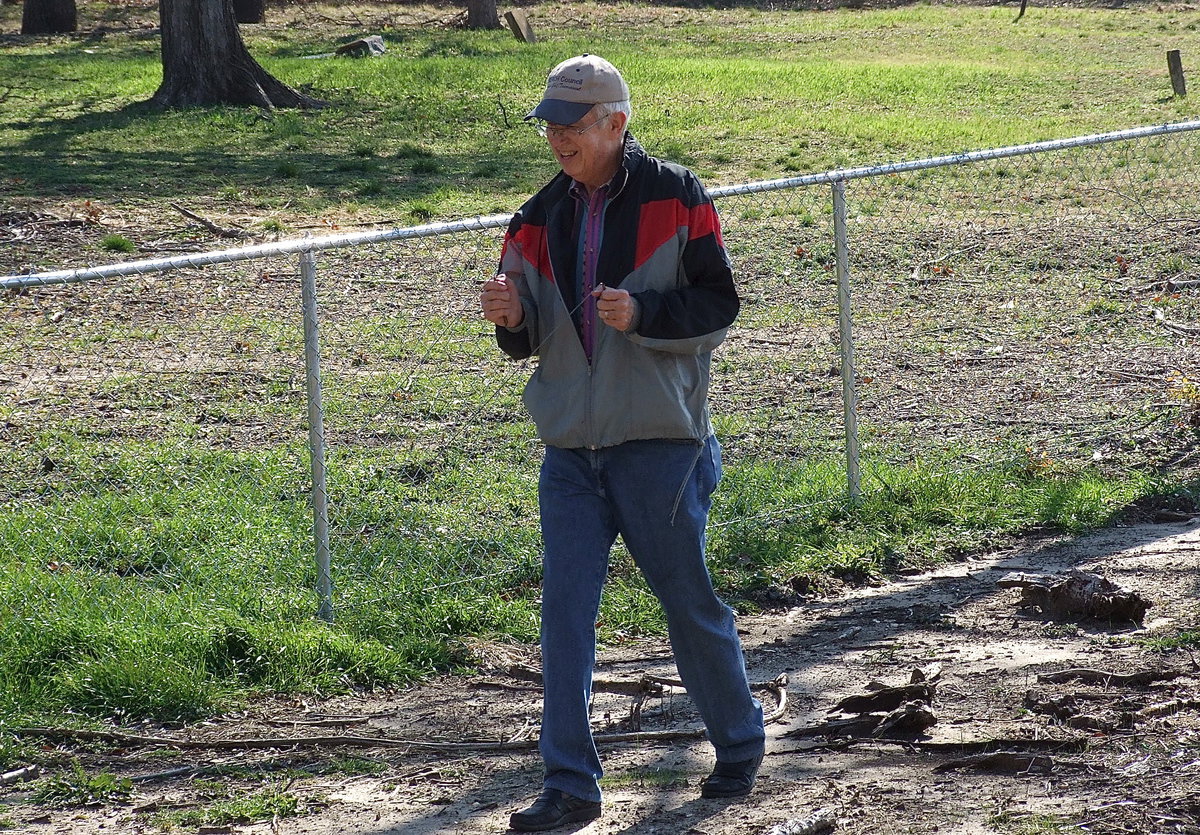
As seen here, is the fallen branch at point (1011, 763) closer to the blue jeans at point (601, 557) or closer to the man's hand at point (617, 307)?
the blue jeans at point (601, 557)

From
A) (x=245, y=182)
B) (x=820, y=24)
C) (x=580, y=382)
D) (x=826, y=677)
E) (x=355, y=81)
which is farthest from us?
(x=820, y=24)

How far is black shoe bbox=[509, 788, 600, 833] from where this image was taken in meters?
3.49

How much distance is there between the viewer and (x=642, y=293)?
3316mm

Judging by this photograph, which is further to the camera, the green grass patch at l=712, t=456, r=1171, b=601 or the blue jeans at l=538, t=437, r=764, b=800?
the green grass patch at l=712, t=456, r=1171, b=601

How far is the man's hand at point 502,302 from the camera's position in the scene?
3441 millimetres

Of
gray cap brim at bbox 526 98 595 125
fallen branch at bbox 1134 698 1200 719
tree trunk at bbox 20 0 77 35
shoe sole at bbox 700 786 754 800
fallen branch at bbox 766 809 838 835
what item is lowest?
shoe sole at bbox 700 786 754 800

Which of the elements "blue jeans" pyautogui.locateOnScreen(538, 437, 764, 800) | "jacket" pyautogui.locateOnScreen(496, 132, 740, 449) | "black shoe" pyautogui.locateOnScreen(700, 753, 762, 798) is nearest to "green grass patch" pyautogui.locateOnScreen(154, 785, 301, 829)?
"blue jeans" pyautogui.locateOnScreen(538, 437, 764, 800)

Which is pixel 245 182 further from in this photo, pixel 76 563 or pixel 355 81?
pixel 76 563

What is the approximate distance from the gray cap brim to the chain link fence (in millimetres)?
1695

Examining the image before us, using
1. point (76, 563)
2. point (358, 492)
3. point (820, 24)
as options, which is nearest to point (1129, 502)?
point (358, 492)

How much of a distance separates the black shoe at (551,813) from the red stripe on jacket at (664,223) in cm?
132

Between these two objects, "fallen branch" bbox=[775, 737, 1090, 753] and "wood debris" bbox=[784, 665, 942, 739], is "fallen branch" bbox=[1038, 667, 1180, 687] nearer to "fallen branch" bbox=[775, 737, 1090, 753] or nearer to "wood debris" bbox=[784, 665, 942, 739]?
"wood debris" bbox=[784, 665, 942, 739]

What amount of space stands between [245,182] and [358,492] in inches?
320

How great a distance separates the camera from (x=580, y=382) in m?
3.47
